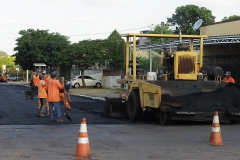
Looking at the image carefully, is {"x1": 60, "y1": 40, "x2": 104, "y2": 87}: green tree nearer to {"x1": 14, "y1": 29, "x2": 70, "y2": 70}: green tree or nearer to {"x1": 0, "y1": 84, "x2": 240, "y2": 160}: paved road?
{"x1": 14, "y1": 29, "x2": 70, "y2": 70}: green tree

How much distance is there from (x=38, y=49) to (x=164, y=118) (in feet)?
197

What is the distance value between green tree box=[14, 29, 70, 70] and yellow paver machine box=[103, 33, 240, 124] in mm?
56221

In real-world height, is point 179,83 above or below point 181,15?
below

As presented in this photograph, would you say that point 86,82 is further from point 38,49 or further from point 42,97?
point 42,97

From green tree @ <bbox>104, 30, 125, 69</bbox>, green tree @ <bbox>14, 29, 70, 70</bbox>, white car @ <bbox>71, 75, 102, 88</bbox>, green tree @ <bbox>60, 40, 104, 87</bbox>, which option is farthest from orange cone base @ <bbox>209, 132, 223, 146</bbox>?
green tree @ <bbox>14, 29, 70, 70</bbox>

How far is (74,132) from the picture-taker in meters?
13.5

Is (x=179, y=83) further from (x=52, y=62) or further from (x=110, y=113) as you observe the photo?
(x=52, y=62)

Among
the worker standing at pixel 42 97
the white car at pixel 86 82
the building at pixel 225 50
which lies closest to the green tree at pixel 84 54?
the white car at pixel 86 82

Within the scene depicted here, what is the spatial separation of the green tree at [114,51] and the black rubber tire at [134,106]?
3534 cm

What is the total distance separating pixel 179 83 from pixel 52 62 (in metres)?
59.3

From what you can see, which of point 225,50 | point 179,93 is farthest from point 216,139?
point 225,50

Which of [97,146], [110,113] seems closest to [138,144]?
[97,146]

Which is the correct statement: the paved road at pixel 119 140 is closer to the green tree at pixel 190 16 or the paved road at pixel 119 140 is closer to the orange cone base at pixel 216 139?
the orange cone base at pixel 216 139

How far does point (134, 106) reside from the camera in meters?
16.8
